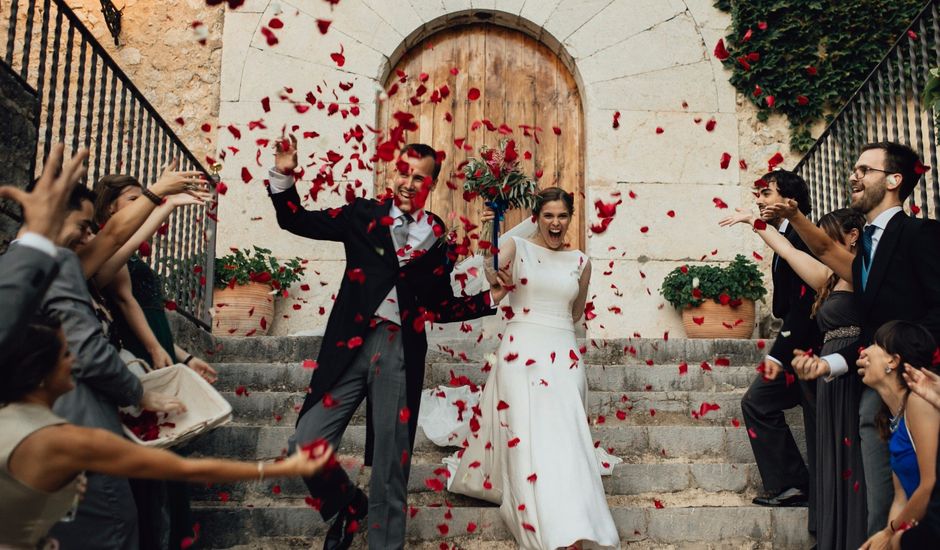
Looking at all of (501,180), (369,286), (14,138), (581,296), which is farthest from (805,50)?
(14,138)

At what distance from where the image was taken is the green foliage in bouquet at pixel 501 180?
4.81 m

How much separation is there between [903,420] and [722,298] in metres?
3.95

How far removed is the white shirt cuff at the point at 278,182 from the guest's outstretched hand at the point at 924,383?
2710 millimetres

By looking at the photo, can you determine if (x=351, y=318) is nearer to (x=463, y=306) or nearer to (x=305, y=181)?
(x=463, y=306)

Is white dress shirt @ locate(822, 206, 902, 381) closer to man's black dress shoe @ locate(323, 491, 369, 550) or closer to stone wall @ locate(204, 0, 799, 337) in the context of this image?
man's black dress shoe @ locate(323, 491, 369, 550)

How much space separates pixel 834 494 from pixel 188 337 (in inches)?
156

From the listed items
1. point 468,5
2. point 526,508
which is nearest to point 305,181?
point 468,5

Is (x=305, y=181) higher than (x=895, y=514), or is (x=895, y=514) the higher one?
(x=305, y=181)

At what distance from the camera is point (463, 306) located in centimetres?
450

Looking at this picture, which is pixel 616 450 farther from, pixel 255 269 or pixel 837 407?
pixel 255 269

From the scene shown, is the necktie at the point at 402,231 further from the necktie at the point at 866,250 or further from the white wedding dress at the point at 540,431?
the necktie at the point at 866,250

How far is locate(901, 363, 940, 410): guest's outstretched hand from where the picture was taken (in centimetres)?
353

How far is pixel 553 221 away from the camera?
5012mm

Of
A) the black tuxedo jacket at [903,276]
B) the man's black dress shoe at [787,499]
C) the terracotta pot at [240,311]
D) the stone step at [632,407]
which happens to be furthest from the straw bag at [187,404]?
the terracotta pot at [240,311]
